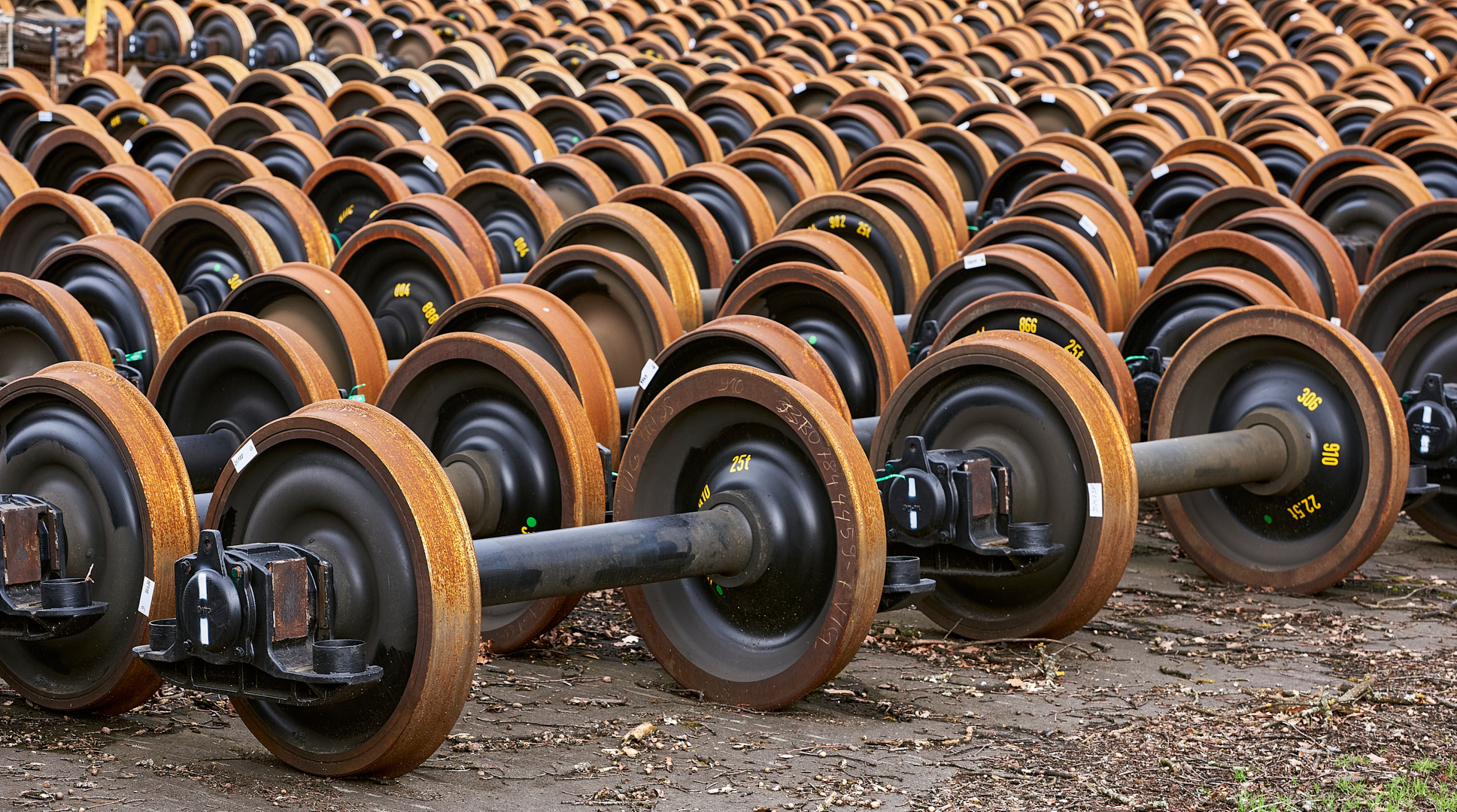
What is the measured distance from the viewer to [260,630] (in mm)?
2930

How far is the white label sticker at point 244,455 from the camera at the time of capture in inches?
126

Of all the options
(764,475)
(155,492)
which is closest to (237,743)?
(155,492)

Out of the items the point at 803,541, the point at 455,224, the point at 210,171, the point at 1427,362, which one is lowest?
the point at 803,541

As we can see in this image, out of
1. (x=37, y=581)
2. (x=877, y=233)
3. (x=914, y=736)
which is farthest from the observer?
(x=877, y=233)

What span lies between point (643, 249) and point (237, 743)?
3.23m

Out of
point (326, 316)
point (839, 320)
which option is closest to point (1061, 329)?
point (839, 320)

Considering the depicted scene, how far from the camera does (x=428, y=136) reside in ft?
30.0

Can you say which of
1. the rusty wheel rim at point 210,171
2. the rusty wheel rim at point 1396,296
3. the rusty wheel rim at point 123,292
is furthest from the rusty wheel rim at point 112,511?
the rusty wheel rim at point 210,171

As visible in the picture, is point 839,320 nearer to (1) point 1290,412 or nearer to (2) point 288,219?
(1) point 1290,412

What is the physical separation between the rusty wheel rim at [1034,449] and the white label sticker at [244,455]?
70.4 inches

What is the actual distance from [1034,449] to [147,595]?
216 cm

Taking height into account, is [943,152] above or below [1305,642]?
above

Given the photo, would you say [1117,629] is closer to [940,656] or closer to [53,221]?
[940,656]

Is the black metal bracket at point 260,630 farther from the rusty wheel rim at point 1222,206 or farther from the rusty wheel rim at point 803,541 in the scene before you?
the rusty wheel rim at point 1222,206
